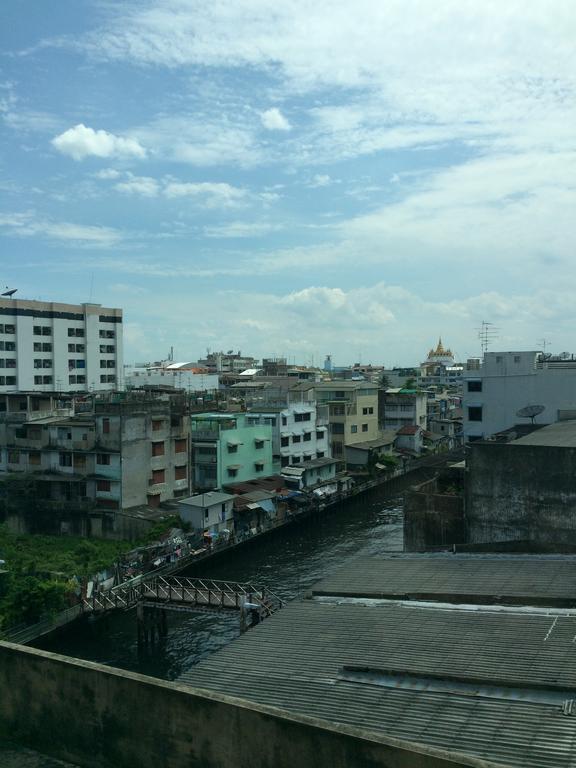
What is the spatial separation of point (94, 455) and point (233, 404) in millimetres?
21249

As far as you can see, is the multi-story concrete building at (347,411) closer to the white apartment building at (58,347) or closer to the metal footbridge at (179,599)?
the white apartment building at (58,347)

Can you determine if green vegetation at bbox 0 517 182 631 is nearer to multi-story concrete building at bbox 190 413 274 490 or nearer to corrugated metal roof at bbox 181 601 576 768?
multi-story concrete building at bbox 190 413 274 490

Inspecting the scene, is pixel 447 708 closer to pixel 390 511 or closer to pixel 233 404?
pixel 390 511

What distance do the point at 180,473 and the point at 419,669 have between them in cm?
3459

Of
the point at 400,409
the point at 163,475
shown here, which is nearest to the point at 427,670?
the point at 163,475

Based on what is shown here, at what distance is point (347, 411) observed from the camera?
66.4 m

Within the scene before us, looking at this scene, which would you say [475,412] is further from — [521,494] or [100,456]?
[100,456]

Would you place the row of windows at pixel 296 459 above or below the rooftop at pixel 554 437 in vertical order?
below

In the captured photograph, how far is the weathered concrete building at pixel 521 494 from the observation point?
2391 centimetres

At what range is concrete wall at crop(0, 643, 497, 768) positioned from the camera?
8375 mm

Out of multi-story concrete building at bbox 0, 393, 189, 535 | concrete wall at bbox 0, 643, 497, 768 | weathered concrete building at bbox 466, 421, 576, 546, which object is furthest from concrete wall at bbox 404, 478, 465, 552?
multi-story concrete building at bbox 0, 393, 189, 535

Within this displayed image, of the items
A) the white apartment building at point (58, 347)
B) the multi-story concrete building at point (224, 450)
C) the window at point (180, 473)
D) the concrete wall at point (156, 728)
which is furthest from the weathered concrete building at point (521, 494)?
the white apartment building at point (58, 347)

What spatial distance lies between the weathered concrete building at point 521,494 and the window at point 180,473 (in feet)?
81.2

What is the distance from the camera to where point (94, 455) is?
43406 mm
